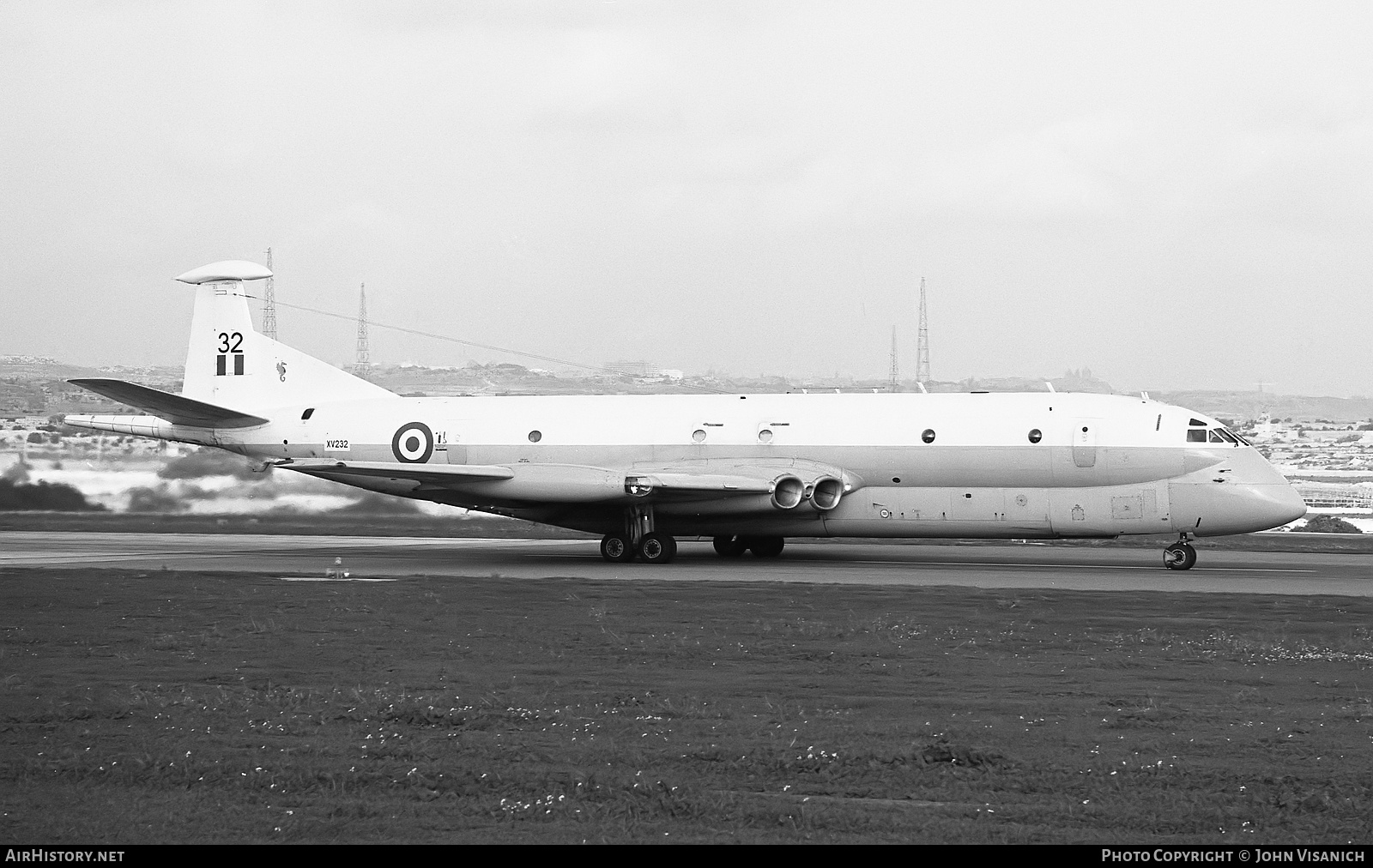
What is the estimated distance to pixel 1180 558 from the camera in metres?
24.0

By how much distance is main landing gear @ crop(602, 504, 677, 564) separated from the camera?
1012 inches

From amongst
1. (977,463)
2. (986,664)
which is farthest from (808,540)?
(986,664)

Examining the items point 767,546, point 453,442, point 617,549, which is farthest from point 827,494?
point 453,442

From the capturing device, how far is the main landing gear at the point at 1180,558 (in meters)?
24.0

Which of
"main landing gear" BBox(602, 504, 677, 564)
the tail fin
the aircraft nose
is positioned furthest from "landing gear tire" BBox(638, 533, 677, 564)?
the aircraft nose

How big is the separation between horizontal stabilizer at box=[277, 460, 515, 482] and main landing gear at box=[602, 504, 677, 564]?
2359 mm

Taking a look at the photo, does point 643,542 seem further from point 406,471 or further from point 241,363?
point 241,363

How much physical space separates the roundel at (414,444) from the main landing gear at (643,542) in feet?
15.2

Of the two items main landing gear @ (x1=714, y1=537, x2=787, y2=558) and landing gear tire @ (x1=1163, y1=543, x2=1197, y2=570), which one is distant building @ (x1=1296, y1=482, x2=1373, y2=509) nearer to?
landing gear tire @ (x1=1163, y1=543, x2=1197, y2=570)

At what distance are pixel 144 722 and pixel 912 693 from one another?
5477 millimetres

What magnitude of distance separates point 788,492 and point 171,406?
12267 millimetres

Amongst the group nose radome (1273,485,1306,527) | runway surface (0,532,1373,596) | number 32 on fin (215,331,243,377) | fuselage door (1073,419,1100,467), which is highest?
number 32 on fin (215,331,243,377)
